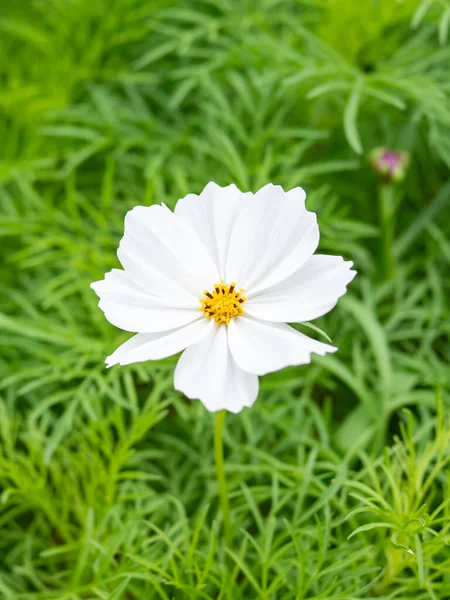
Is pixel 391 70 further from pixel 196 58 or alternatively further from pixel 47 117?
pixel 47 117

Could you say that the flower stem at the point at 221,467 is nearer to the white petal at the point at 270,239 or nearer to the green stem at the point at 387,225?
the white petal at the point at 270,239

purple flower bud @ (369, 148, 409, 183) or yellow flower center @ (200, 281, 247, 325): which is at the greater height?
purple flower bud @ (369, 148, 409, 183)

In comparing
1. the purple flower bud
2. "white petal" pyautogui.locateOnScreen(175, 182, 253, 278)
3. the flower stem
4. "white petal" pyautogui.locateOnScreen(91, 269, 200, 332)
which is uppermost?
the purple flower bud

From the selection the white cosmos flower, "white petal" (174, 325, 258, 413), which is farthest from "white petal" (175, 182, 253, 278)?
"white petal" (174, 325, 258, 413)

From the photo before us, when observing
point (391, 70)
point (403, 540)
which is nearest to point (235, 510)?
point (403, 540)

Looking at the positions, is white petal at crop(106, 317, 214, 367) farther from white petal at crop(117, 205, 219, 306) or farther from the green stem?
the green stem

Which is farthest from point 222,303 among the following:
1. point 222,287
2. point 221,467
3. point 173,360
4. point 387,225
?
point 387,225
